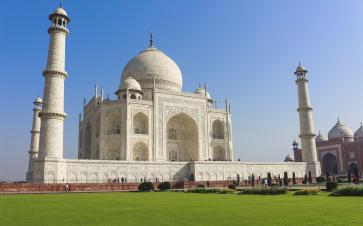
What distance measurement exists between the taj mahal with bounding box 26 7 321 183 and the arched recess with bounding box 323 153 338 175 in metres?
13.3

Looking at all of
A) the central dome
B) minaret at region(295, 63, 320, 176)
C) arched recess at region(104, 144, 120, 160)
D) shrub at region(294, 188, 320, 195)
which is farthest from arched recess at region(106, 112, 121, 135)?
shrub at region(294, 188, 320, 195)

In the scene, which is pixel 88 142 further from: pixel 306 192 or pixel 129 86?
pixel 306 192

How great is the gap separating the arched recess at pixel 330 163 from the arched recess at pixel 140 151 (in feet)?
85.4

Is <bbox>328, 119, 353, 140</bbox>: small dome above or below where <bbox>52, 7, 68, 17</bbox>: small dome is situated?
below

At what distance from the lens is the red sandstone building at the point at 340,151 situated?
41.2m

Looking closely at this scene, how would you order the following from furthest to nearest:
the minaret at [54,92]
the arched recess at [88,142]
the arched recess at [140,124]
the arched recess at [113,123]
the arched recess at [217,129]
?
the arched recess at [217,129], the arched recess at [88,142], the arched recess at [140,124], the arched recess at [113,123], the minaret at [54,92]

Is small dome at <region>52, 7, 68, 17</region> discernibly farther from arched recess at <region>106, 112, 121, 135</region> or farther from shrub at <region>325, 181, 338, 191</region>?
shrub at <region>325, 181, 338, 191</region>

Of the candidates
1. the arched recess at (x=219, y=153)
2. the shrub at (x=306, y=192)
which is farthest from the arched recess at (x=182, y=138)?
the shrub at (x=306, y=192)

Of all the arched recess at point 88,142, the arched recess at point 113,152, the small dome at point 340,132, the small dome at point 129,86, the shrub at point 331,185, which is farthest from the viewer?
the small dome at point 340,132

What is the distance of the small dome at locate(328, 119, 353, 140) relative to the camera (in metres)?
47.2

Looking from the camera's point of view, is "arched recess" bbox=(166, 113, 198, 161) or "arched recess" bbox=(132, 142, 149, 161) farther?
"arched recess" bbox=(166, 113, 198, 161)

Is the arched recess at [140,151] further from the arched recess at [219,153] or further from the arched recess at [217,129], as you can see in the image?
the arched recess at [217,129]

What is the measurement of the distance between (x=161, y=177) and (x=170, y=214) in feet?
61.6

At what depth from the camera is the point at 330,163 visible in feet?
147
